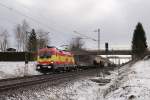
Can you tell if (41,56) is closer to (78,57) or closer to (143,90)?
(78,57)

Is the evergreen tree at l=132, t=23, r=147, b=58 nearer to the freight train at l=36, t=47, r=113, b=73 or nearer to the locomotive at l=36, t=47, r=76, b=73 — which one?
the freight train at l=36, t=47, r=113, b=73

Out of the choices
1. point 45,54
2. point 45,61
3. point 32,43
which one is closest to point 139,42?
point 32,43

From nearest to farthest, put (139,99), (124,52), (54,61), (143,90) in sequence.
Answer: (139,99) < (143,90) < (54,61) < (124,52)

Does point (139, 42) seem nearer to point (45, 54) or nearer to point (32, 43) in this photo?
point (32, 43)

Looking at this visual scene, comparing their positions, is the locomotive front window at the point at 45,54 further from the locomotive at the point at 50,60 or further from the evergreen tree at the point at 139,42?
the evergreen tree at the point at 139,42

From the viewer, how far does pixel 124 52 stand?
109750 mm

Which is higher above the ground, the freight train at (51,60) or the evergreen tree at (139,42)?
the evergreen tree at (139,42)

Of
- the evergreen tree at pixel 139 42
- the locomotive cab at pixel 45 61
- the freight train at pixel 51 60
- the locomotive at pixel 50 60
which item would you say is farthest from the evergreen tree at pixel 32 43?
the locomotive cab at pixel 45 61

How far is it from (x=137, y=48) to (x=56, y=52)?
7927 centimetres

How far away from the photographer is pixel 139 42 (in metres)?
118

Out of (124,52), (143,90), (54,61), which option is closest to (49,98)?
(143,90)

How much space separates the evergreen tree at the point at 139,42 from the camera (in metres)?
115

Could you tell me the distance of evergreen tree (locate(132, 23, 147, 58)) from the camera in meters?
115

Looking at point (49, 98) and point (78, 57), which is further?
point (78, 57)
